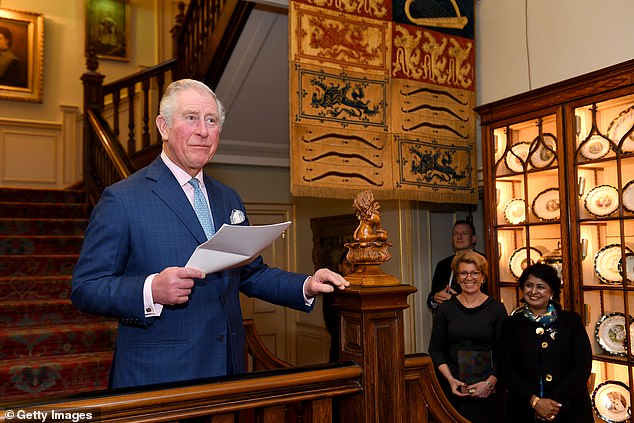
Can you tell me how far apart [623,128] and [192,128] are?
8.57ft

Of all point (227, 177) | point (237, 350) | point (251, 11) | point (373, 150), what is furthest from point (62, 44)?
point (237, 350)

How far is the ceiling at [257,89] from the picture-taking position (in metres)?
4.18

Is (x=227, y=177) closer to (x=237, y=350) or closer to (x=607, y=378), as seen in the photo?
(x=607, y=378)

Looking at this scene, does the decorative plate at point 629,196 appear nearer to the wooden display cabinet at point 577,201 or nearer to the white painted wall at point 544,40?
the wooden display cabinet at point 577,201

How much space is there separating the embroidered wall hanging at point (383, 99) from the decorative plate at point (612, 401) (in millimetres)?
1540

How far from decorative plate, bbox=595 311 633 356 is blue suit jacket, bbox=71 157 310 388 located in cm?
235

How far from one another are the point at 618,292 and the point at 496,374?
833mm

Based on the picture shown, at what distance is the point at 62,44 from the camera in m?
6.95

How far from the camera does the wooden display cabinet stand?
10.5 feet

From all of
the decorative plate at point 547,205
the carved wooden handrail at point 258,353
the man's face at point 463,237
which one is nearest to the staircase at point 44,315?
the carved wooden handrail at point 258,353

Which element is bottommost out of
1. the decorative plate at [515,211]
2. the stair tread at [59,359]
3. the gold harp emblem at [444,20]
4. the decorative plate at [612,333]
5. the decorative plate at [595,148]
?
the stair tread at [59,359]

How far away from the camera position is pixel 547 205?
3.62 metres

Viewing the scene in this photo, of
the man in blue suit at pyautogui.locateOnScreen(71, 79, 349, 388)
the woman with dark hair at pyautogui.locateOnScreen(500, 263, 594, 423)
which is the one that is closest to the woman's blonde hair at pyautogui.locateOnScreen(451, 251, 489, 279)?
the woman with dark hair at pyautogui.locateOnScreen(500, 263, 594, 423)

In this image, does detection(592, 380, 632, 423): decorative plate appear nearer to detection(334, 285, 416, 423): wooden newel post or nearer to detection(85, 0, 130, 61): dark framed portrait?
detection(334, 285, 416, 423): wooden newel post
